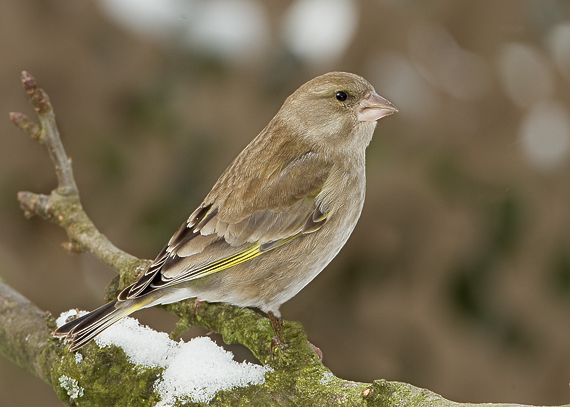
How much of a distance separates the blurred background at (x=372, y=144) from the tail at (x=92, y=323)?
195 centimetres

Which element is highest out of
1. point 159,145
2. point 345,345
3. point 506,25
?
point 506,25

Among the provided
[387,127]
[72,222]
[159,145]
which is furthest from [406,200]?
[72,222]

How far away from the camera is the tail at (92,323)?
257cm

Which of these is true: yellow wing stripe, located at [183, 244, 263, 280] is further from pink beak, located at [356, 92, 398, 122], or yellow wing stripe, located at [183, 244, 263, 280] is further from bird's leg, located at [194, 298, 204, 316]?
pink beak, located at [356, 92, 398, 122]

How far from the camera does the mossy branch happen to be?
2287 mm

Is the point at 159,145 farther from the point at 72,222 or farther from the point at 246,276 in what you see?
the point at 246,276

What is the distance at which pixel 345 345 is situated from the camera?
4.83m

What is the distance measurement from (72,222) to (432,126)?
2.55m

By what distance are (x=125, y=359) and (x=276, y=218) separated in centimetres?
95

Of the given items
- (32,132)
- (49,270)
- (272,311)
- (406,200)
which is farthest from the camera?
(49,270)

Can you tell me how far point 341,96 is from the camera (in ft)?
11.4

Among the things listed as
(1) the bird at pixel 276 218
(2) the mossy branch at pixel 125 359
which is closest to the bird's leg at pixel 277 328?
(2) the mossy branch at pixel 125 359

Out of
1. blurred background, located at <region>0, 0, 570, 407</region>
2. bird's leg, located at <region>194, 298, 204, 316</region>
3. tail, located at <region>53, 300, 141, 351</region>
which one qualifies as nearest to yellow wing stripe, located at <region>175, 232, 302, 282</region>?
bird's leg, located at <region>194, 298, 204, 316</region>

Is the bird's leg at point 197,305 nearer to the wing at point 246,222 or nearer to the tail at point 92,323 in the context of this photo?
the wing at point 246,222
